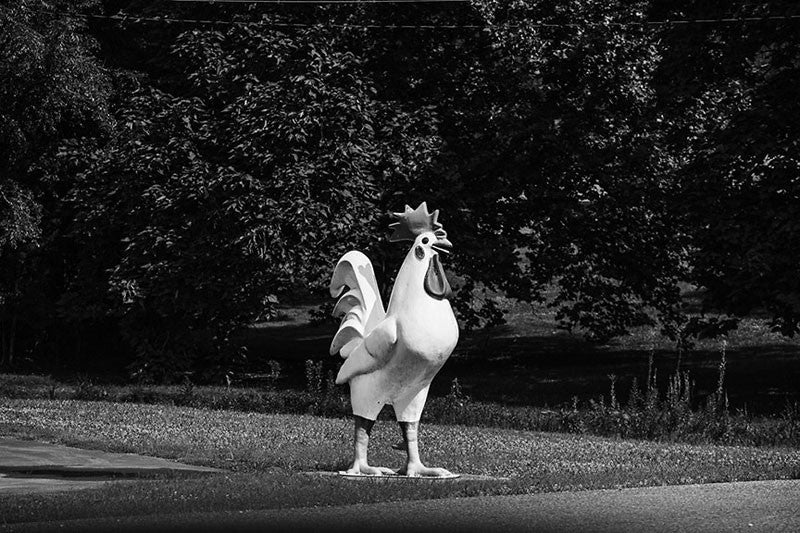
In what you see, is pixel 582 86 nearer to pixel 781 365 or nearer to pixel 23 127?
pixel 781 365

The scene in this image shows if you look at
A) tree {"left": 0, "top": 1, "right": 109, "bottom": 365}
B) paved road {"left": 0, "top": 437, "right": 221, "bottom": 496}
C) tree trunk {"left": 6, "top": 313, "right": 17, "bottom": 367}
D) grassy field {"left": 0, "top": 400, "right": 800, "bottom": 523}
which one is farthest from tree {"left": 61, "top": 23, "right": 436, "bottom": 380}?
paved road {"left": 0, "top": 437, "right": 221, "bottom": 496}

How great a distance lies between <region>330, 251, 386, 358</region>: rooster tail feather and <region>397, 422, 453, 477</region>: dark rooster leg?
3.29 ft

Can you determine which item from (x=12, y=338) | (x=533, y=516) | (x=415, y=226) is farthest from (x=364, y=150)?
(x=533, y=516)

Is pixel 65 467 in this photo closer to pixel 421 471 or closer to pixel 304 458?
pixel 304 458

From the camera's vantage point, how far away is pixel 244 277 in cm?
2814

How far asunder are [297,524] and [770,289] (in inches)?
610

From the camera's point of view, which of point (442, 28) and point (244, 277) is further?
point (442, 28)

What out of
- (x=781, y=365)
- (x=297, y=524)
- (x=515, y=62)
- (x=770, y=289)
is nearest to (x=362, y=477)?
(x=297, y=524)

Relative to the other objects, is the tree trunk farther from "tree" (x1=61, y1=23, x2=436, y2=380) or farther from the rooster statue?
the rooster statue

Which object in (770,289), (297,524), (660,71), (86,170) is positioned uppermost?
(660,71)

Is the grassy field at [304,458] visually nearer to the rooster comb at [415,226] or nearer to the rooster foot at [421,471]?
the rooster foot at [421,471]

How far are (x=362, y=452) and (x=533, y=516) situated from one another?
9.09 feet

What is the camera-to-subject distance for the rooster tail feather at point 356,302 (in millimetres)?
13594

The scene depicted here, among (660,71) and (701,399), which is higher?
(660,71)
